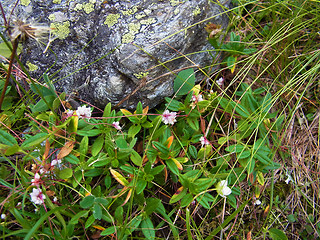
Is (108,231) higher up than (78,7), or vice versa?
(78,7)

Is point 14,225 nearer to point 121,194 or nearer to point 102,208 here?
point 102,208

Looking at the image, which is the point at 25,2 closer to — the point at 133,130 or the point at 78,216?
the point at 133,130

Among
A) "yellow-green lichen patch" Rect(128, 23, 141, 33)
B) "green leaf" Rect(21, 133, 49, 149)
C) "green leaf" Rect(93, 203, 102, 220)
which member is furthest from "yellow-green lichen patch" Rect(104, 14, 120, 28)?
"green leaf" Rect(93, 203, 102, 220)

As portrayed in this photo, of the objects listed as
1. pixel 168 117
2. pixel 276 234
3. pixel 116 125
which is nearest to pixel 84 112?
pixel 116 125

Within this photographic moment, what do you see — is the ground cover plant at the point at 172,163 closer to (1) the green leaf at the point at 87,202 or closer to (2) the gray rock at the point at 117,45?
(1) the green leaf at the point at 87,202

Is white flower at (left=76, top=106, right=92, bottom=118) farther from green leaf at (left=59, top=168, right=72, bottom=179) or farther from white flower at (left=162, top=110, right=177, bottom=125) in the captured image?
white flower at (left=162, top=110, right=177, bottom=125)

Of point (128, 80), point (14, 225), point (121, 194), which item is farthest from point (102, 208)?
point (128, 80)
